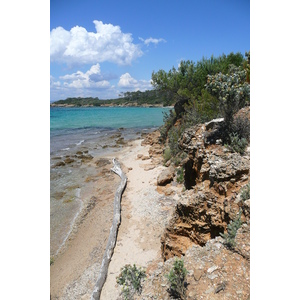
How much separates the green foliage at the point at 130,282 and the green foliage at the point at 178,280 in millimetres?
899

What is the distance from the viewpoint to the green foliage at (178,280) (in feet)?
8.40

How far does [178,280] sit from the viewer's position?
2619 millimetres

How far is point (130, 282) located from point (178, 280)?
1.47 meters

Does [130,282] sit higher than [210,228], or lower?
lower

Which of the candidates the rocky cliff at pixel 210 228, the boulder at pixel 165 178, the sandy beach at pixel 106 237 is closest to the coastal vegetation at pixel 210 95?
the rocky cliff at pixel 210 228

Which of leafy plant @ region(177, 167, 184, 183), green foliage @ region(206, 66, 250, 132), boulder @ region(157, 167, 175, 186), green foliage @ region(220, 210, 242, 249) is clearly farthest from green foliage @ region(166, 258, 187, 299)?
boulder @ region(157, 167, 175, 186)

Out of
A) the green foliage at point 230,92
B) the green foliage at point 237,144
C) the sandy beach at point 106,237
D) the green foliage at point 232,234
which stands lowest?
the sandy beach at point 106,237

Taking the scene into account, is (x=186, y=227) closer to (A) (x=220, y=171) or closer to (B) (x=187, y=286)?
(A) (x=220, y=171)

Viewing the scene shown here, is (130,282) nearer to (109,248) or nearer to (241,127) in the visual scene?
(109,248)

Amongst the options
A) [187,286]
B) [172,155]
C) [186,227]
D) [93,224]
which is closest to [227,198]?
[186,227]

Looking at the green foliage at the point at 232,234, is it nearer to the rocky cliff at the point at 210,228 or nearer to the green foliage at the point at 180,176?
the rocky cliff at the point at 210,228

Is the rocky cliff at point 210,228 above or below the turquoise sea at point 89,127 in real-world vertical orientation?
below

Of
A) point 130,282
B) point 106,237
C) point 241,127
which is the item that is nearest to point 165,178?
point 106,237

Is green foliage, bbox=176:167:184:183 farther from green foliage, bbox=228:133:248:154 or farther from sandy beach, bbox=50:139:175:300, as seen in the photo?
green foliage, bbox=228:133:248:154
